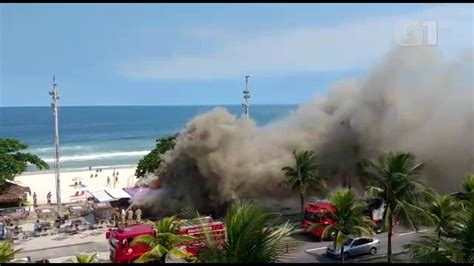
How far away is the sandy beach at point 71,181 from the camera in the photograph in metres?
42.6

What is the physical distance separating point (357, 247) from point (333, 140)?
13322 millimetres

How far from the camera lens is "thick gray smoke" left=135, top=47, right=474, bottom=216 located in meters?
29.9

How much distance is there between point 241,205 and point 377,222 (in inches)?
784

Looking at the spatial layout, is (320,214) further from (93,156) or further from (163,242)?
(93,156)

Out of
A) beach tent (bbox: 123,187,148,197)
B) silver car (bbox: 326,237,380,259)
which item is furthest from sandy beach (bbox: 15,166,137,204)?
silver car (bbox: 326,237,380,259)

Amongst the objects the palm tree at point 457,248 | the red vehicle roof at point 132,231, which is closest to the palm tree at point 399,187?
the palm tree at point 457,248

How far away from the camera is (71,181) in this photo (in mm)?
51406

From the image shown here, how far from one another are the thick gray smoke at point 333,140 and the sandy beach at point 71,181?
12822 millimetres

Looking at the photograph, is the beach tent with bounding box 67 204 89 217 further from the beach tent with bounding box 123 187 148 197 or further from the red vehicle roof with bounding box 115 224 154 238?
the red vehicle roof with bounding box 115 224 154 238

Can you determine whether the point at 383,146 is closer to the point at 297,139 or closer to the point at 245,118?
the point at 297,139

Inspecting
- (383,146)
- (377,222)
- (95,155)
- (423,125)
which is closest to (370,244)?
(377,222)

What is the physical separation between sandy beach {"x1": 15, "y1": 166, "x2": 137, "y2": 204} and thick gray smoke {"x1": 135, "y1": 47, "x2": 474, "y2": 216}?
42.1ft

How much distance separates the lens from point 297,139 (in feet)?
110

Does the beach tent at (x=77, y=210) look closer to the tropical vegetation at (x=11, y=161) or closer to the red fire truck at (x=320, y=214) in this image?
the tropical vegetation at (x=11, y=161)
